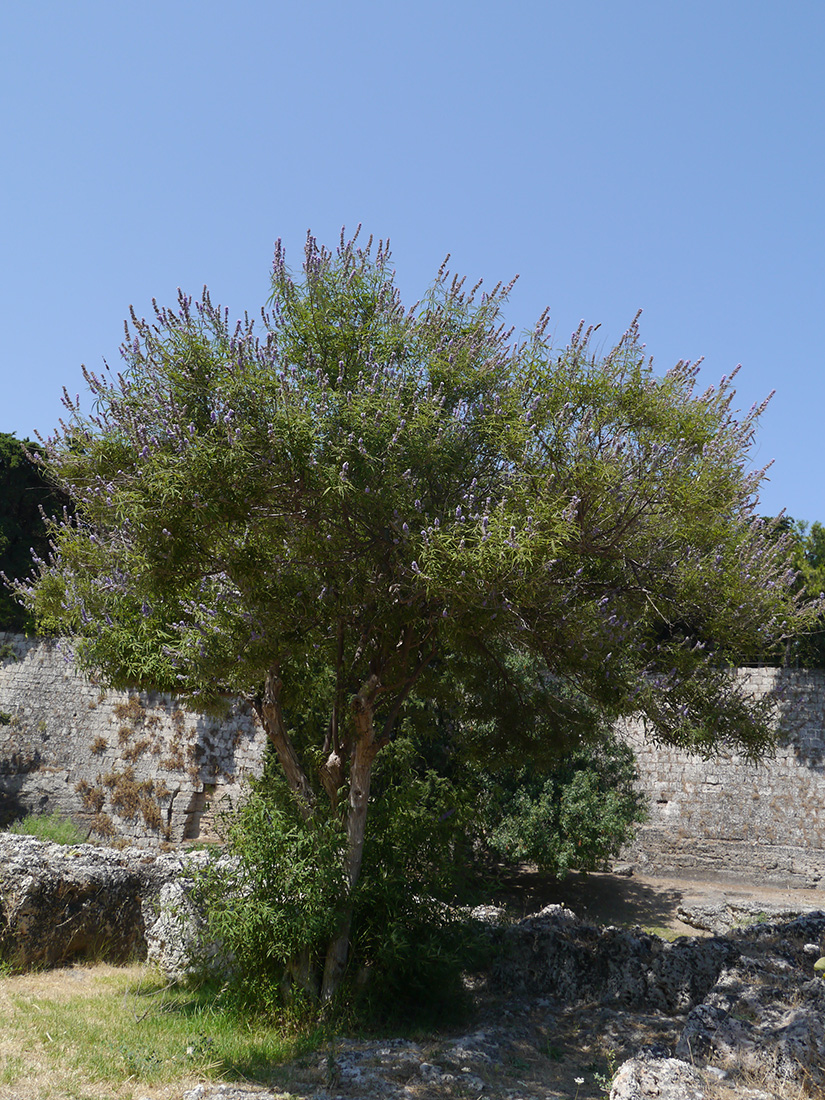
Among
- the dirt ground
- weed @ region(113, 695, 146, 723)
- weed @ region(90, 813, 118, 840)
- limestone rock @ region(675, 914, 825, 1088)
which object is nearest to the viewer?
limestone rock @ region(675, 914, 825, 1088)

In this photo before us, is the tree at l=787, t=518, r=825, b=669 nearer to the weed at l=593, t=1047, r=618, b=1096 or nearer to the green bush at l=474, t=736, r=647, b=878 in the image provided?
the green bush at l=474, t=736, r=647, b=878

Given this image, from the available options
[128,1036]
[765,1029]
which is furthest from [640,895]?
A: [128,1036]

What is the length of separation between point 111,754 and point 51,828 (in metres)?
1.82

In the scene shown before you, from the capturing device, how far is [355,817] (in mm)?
7207

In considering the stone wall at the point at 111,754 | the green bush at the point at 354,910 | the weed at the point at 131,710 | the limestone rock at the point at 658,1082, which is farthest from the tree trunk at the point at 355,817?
the weed at the point at 131,710

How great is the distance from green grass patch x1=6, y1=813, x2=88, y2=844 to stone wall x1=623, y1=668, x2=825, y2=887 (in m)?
11.1

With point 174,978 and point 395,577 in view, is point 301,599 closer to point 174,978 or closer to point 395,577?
point 395,577

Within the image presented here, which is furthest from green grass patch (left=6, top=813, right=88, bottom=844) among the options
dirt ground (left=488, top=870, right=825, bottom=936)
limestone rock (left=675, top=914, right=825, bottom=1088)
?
limestone rock (left=675, top=914, right=825, bottom=1088)

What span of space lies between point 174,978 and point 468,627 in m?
4.86

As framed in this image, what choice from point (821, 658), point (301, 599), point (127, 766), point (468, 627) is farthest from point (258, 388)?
point (821, 658)

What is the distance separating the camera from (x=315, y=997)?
269 inches

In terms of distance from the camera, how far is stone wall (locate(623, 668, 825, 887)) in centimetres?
1582

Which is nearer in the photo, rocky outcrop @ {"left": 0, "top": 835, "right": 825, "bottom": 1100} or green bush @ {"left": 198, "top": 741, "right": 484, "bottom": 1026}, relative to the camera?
green bush @ {"left": 198, "top": 741, "right": 484, "bottom": 1026}

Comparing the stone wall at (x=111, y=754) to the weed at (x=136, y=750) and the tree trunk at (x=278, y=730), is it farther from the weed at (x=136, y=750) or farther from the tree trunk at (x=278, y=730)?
the tree trunk at (x=278, y=730)
